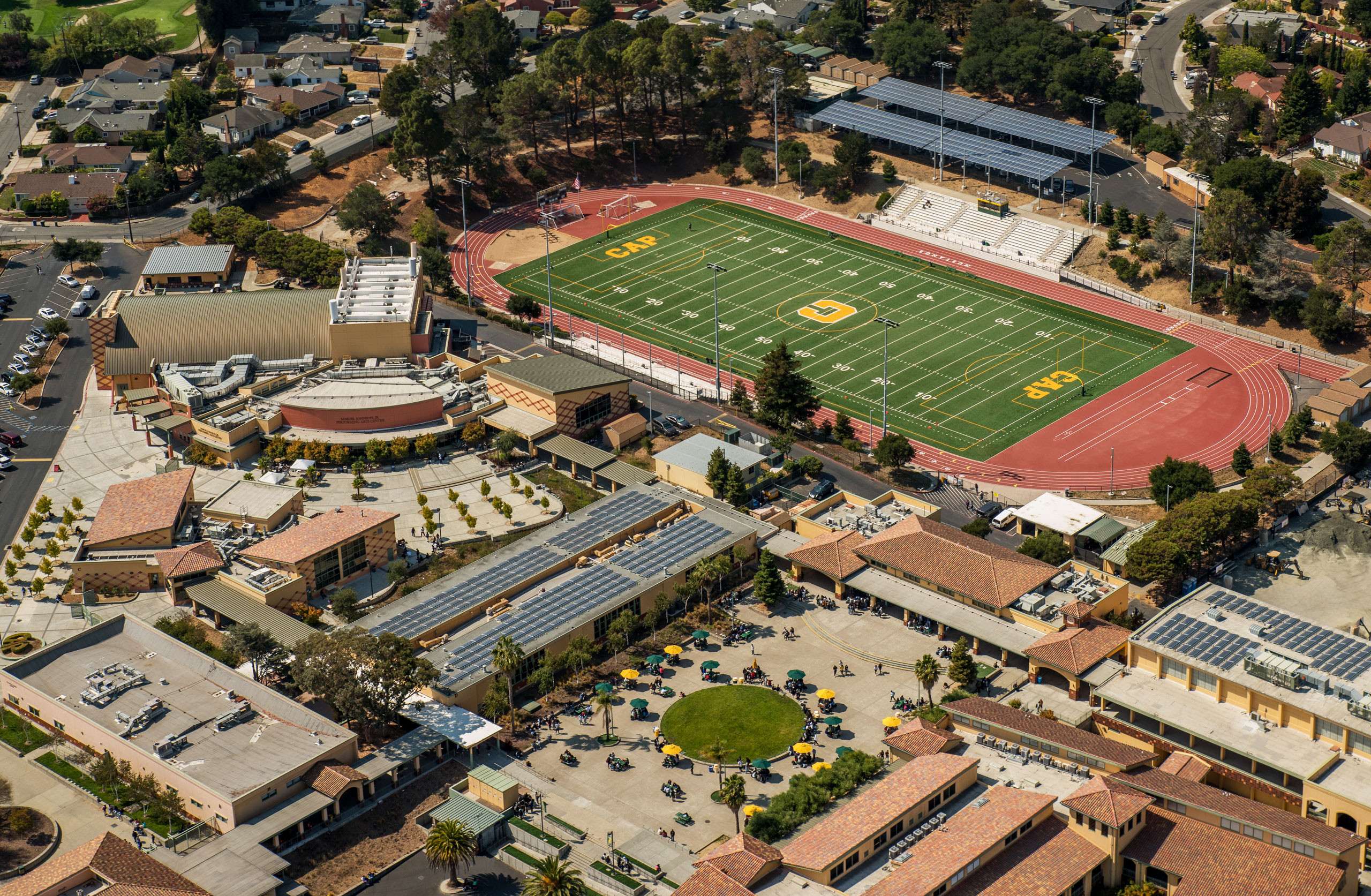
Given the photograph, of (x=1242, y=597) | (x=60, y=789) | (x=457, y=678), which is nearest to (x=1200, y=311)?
(x=1242, y=597)

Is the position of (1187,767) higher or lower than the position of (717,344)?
lower

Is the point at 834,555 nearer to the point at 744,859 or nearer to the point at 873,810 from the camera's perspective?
the point at 873,810

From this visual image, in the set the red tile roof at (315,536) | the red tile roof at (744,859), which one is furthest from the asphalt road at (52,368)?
the red tile roof at (744,859)

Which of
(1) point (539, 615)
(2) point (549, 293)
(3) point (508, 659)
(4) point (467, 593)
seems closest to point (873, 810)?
(3) point (508, 659)

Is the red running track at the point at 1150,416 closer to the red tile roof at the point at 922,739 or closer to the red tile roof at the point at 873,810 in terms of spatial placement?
the red tile roof at the point at 922,739

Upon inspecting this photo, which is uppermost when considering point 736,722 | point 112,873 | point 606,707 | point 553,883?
point 112,873

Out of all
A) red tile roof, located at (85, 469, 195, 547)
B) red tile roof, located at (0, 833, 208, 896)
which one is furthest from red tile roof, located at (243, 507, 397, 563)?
red tile roof, located at (0, 833, 208, 896)

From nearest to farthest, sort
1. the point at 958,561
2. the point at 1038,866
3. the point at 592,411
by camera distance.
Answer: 1. the point at 1038,866
2. the point at 958,561
3. the point at 592,411
